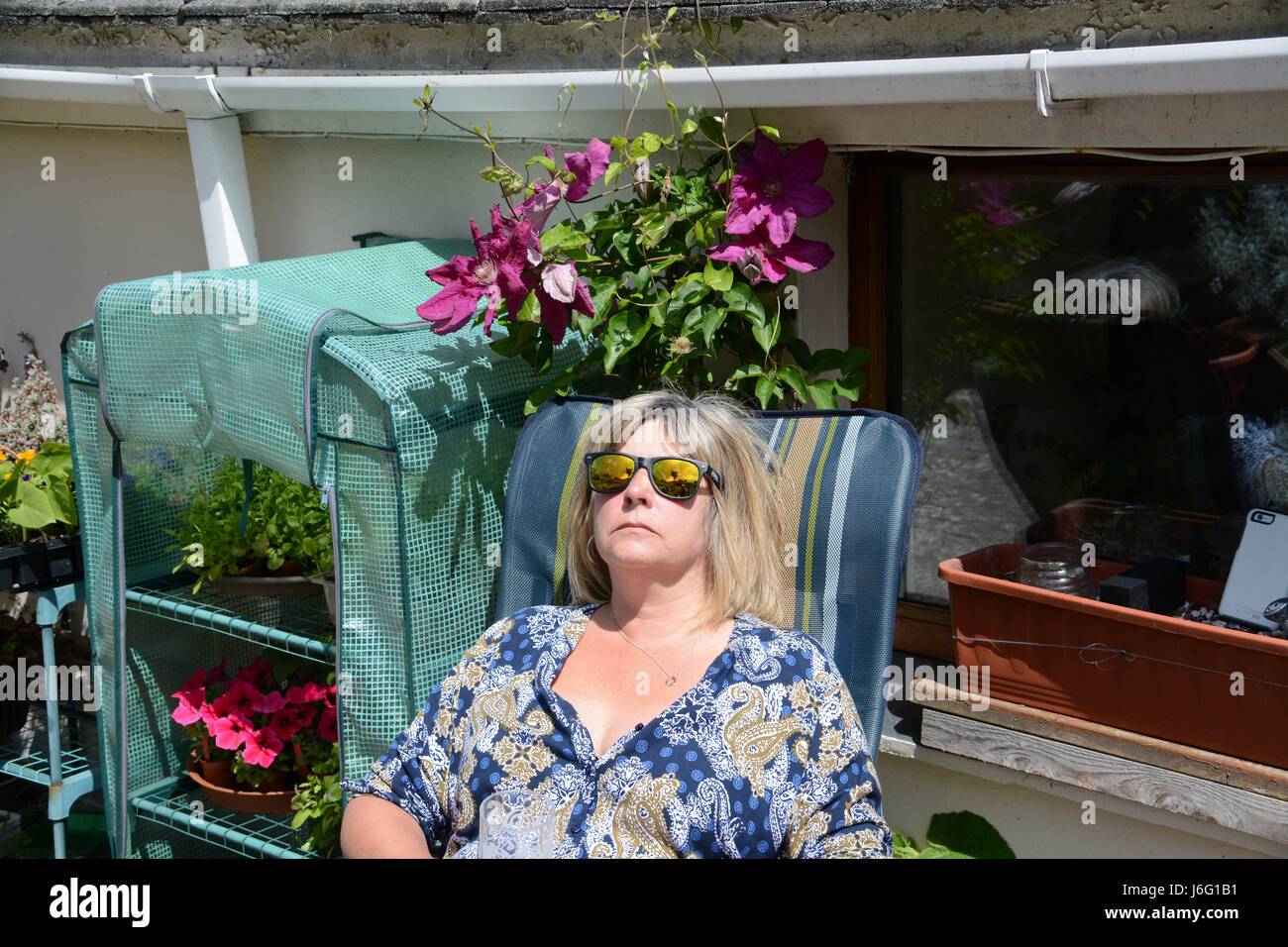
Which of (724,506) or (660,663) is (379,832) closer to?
(660,663)

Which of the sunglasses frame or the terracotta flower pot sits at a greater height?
the sunglasses frame

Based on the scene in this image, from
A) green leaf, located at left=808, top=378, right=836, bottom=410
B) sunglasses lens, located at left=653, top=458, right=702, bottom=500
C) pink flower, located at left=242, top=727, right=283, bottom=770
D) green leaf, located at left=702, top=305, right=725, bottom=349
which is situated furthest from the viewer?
pink flower, located at left=242, top=727, right=283, bottom=770

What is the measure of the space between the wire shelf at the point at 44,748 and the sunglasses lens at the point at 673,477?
249 cm

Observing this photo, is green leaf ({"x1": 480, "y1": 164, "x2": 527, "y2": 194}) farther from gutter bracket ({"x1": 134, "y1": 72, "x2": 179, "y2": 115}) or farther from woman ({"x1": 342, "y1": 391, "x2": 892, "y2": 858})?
gutter bracket ({"x1": 134, "y1": 72, "x2": 179, "y2": 115})

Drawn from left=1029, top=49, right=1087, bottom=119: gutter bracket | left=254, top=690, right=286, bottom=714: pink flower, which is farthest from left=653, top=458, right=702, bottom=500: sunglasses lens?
left=254, top=690, right=286, bottom=714: pink flower

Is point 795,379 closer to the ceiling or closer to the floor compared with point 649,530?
closer to the ceiling

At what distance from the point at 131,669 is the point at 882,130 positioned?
8.40 ft

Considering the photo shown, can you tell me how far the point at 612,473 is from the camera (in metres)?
2.65

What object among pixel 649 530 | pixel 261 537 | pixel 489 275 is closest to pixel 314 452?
pixel 489 275

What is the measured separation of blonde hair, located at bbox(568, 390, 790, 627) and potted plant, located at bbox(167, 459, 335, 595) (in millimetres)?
1049

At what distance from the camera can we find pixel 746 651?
2576 millimetres

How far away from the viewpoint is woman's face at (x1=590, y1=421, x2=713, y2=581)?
2.63 meters

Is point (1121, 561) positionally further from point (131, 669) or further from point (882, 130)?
point (131, 669)

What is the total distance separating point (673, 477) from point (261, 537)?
1.47m
